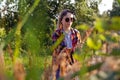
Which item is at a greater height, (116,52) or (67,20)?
(116,52)

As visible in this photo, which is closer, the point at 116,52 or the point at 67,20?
the point at 116,52

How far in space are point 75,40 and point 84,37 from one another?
10.7 feet

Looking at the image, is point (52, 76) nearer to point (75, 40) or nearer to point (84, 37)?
point (84, 37)

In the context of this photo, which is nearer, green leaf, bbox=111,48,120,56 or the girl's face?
green leaf, bbox=111,48,120,56

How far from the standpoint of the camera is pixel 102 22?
0.47m

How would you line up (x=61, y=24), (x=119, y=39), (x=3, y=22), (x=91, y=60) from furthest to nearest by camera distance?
(x=61, y=24) < (x=3, y=22) < (x=91, y=60) < (x=119, y=39)

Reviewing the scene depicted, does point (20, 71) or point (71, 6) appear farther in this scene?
point (71, 6)

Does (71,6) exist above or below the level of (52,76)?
below

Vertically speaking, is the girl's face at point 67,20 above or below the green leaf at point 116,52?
below

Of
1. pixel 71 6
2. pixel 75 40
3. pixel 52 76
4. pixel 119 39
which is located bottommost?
pixel 71 6

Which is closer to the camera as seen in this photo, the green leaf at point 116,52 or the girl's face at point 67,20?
the green leaf at point 116,52

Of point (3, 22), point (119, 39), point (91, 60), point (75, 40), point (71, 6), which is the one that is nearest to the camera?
point (119, 39)

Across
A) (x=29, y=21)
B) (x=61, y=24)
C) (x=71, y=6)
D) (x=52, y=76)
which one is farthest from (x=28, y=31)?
(x=71, y=6)

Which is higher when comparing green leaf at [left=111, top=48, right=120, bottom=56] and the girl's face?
green leaf at [left=111, top=48, right=120, bottom=56]
